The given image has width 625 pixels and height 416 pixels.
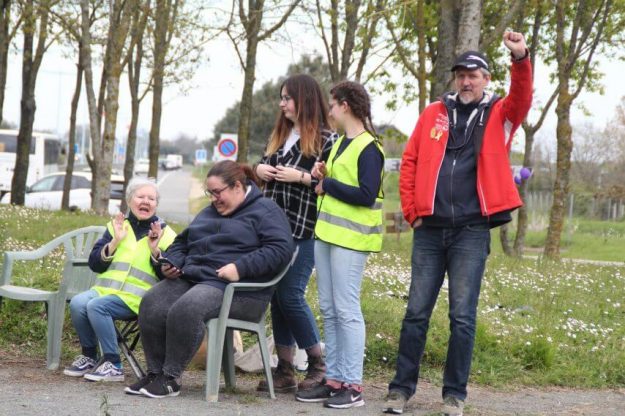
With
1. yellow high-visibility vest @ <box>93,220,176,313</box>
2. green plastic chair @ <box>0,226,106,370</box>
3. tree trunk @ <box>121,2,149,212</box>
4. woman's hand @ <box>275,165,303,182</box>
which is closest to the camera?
woman's hand @ <box>275,165,303,182</box>

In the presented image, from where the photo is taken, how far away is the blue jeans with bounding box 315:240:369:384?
233 inches

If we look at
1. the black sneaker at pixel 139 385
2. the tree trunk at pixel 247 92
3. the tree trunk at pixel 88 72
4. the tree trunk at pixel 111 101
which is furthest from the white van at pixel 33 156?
the black sneaker at pixel 139 385

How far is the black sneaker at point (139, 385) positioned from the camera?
582 cm

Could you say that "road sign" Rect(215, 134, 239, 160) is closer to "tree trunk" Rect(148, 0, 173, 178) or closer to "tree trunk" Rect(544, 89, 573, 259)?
"tree trunk" Rect(148, 0, 173, 178)

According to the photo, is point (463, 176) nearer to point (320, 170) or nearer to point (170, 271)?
point (320, 170)

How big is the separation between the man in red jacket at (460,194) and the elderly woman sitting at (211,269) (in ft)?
2.86

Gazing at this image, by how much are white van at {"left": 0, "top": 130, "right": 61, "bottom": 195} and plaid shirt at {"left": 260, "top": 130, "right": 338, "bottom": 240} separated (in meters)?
30.7

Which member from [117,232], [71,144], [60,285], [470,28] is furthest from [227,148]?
[117,232]

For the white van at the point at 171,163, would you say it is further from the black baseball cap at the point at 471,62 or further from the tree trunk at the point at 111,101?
the black baseball cap at the point at 471,62

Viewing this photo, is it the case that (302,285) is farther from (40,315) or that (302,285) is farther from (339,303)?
(40,315)

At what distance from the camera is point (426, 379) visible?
7.18 meters

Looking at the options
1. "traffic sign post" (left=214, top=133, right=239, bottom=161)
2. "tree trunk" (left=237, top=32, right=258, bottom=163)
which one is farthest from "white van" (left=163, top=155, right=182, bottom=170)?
"tree trunk" (left=237, top=32, right=258, bottom=163)

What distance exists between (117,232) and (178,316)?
0.96m

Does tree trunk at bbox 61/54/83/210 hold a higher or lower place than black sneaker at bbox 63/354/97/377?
higher
